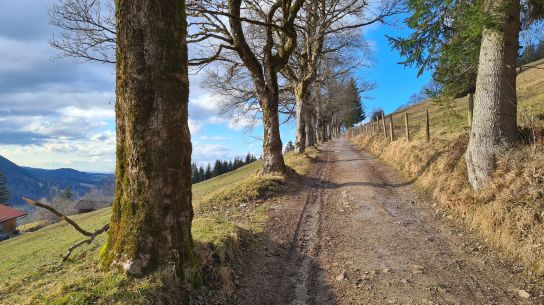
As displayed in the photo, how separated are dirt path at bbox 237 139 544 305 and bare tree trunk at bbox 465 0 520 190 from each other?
4.93 ft

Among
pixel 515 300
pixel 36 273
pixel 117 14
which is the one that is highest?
pixel 117 14

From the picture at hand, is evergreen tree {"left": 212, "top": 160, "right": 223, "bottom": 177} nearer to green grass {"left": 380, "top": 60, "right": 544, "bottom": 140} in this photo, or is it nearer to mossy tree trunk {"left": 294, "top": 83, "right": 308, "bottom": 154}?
green grass {"left": 380, "top": 60, "right": 544, "bottom": 140}

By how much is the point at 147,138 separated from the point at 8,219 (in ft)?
223

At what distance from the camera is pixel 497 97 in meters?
7.89

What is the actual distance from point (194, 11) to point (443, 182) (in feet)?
30.1

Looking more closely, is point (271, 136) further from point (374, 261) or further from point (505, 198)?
point (505, 198)

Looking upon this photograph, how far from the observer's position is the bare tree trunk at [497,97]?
7.73 m

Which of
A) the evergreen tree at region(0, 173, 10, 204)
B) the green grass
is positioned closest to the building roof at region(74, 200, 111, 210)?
the evergreen tree at region(0, 173, 10, 204)

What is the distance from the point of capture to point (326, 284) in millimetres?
5605

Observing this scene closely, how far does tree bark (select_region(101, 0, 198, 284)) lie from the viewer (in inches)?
176

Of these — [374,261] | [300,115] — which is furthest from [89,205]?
[374,261]

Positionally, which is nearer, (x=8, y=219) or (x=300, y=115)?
(x=300, y=115)

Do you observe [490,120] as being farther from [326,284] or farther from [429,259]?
[326,284]

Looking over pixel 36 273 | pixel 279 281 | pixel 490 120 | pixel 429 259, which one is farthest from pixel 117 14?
pixel 36 273
